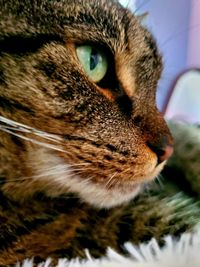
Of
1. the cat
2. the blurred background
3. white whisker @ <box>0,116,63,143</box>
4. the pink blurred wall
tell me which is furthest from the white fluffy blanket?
the pink blurred wall

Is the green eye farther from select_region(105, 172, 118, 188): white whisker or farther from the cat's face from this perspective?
select_region(105, 172, 118, 188): white whisker

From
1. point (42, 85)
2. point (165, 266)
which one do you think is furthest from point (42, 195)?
point (165, 266)

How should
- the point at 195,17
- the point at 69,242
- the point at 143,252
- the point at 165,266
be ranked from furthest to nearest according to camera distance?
the point at 195,17 → the point at 69,242 → the point at 143,252 → the point at 165,266

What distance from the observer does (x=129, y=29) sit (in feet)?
2.72

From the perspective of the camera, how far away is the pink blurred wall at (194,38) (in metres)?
1.82

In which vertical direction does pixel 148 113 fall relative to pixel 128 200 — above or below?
above

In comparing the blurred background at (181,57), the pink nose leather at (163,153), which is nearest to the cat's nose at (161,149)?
the pink nose leather at (163,153)

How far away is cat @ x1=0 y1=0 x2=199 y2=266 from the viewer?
717 millimetres

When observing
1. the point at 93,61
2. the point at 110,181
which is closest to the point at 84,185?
the point at 110,181

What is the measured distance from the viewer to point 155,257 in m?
0.60

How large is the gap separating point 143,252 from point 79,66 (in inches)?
10.9

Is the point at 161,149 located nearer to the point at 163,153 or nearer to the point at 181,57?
the point at 163,153

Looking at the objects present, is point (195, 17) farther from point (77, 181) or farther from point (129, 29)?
point (77, 181)

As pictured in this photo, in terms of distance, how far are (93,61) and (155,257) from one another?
308 mm
